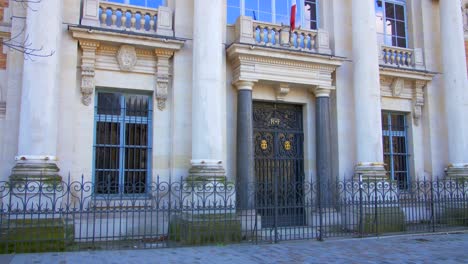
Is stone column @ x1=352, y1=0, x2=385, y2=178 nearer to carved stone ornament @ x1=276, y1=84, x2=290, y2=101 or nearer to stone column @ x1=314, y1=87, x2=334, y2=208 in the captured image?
stone column @ x1=314, y1=87, x2=334, y2=208

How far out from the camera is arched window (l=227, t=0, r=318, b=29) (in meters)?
12.6

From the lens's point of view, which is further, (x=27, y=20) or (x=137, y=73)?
(x=137, y=73)

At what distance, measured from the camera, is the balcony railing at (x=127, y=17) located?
422 inches

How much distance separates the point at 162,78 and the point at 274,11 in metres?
4.16

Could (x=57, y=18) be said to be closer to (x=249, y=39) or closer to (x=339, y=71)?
(x=249, y=39)

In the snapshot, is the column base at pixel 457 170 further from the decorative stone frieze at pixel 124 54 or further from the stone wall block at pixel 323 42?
the decorative stone frieze at pixel 124 54

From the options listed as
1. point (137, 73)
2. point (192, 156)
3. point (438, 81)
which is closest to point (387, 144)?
point (438, 81)

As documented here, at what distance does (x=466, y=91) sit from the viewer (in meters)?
14.3

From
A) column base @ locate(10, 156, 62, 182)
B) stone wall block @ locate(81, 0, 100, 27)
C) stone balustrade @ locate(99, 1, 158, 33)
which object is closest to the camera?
column base @ locate(10, 156, 62, 182)

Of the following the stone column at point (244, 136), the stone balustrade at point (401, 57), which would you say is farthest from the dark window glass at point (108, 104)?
the stone balustrade at point (401, 57)

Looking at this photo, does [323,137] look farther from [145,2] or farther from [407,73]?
[145,2]

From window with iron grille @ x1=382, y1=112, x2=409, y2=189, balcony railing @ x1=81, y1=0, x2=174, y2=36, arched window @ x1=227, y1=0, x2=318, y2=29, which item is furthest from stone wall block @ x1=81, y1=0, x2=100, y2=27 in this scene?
window with iron grille @ x1=382, y1=112, x2=409, y2=189

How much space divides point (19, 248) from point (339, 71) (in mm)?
9621

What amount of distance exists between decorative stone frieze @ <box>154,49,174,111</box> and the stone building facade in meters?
0.04
